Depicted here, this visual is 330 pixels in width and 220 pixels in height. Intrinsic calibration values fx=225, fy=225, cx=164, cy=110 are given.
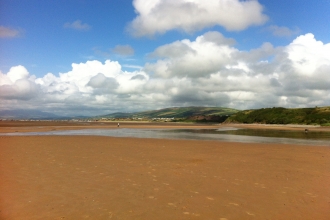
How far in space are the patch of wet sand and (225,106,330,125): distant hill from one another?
293ft

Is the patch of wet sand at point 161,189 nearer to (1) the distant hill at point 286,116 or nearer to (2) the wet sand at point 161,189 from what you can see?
(2) the wet sand at point 161,189

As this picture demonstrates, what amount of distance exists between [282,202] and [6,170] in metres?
14.9

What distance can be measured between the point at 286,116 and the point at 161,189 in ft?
371

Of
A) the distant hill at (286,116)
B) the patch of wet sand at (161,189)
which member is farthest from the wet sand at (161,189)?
the distant hill at (286,116)

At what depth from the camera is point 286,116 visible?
108 meters

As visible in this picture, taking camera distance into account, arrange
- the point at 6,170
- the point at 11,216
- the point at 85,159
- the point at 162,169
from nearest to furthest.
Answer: the point at 11,216
the point at 6,170
the point at 162,169
the point at 85,159

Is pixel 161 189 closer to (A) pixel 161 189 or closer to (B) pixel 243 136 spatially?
(A) pixel 161 189

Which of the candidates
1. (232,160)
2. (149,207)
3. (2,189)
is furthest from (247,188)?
(2,189)

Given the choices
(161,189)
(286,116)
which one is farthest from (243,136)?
(286,116)

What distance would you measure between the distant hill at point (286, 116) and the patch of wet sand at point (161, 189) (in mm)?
89263

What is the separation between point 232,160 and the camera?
17984mm

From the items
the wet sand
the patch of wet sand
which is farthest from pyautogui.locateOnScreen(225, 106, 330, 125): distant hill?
the wet sand

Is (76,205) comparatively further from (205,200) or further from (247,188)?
(247,188)

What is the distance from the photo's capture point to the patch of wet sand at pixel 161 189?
8.11 meters
